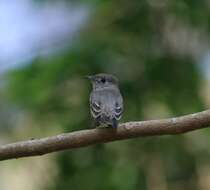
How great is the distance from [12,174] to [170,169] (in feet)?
7.17

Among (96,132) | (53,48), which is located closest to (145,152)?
(53,48)

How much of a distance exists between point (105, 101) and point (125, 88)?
1.18 metres

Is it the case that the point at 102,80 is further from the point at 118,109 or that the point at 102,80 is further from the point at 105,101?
the point at 118,109

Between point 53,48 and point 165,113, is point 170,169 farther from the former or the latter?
point 53,48

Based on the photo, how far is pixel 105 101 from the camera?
16.5 feet

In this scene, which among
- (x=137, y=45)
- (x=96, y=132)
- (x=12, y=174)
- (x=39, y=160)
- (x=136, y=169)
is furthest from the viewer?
(x=12, y=174)

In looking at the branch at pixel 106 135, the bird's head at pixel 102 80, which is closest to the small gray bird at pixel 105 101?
the bird's head at pixel 102 80

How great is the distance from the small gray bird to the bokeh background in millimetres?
402

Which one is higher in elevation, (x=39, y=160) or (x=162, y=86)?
(x=162, y=86)

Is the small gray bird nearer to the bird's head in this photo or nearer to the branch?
the bird's head

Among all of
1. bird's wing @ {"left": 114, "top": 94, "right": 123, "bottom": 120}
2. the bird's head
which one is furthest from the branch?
the bird's head

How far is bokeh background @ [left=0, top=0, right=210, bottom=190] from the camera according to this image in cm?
609

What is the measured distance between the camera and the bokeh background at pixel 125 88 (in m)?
6.09

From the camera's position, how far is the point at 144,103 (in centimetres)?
618
